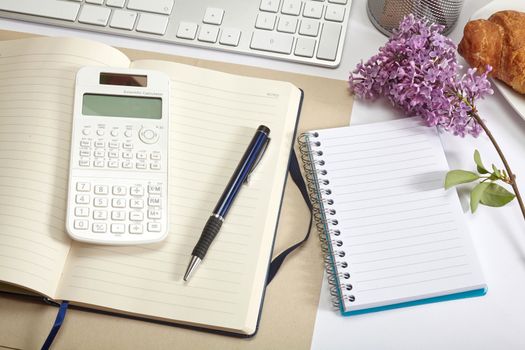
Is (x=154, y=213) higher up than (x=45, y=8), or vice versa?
(x=45, y=8)

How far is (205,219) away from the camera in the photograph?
2.06 ft

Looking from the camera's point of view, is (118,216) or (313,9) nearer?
(118,216)

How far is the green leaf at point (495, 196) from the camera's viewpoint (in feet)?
2.07

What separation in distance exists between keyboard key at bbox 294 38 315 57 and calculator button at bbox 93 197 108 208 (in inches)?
11.3

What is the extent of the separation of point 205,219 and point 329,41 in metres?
0.27

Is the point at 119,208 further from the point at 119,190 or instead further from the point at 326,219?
the point at 326,219

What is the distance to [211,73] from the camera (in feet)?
2.30

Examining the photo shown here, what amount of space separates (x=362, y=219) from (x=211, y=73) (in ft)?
0.77

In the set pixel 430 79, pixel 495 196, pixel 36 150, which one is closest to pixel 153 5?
pixel 36 150

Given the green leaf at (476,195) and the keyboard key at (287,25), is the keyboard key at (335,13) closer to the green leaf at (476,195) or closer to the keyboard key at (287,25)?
the keyboard key at (287,25)

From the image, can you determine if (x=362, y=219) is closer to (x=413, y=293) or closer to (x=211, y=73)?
(x=413, y=293)

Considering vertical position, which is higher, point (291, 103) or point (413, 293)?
point (291, 103)

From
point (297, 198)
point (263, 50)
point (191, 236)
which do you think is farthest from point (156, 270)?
point (263, 50)

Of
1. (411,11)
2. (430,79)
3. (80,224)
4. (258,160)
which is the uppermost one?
(411,11)
